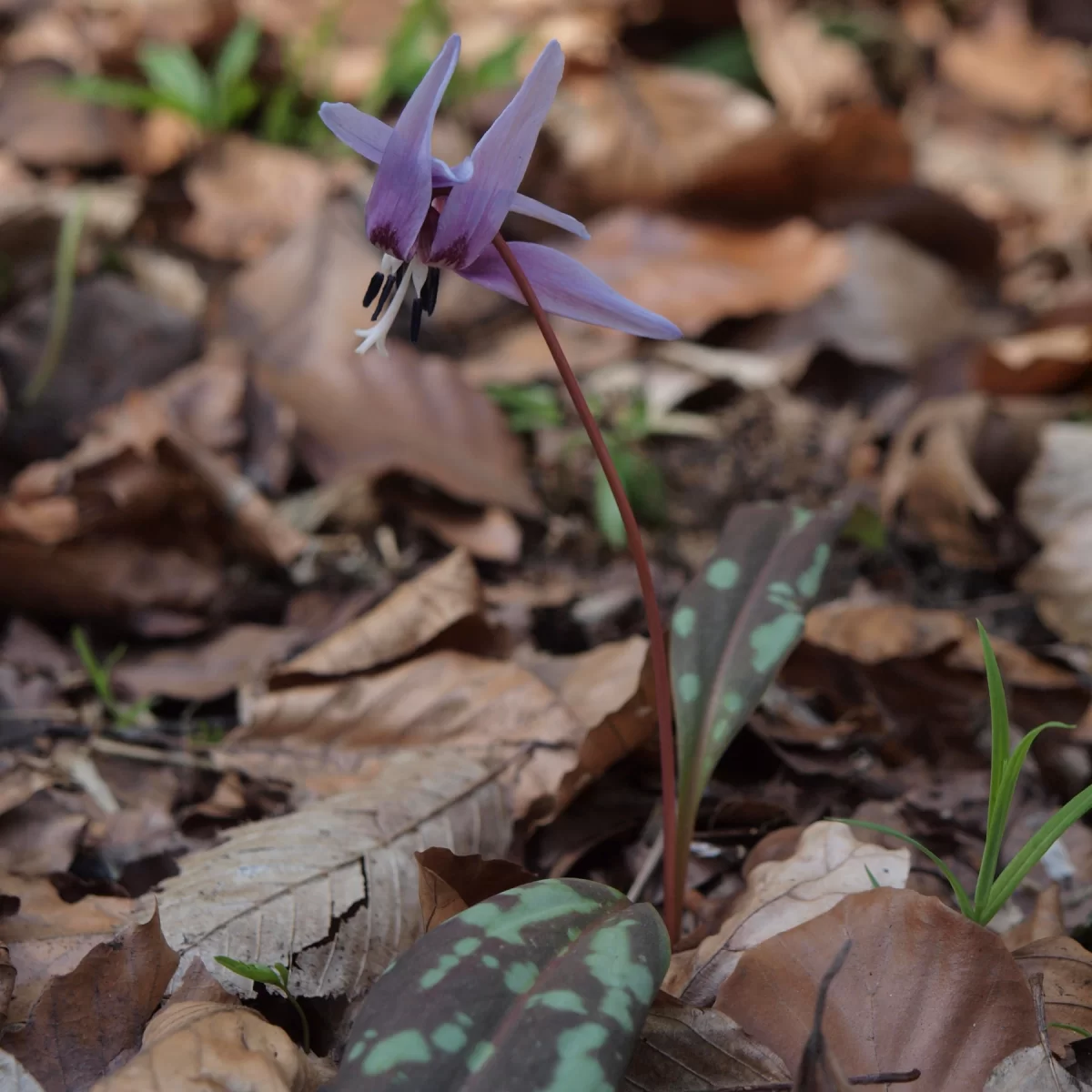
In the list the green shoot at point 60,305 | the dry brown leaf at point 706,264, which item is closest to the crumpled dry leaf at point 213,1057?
the green shoot at point 60,305

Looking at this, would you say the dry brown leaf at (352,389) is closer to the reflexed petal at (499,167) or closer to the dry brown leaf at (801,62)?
the reflexed petal at (499,167)

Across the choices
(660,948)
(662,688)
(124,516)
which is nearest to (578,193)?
(124,516)

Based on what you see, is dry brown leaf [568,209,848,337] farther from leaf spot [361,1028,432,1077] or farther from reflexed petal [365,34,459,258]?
leaf spot [361,1028,432,1077]

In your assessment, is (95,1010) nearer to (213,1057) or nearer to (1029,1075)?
(213,1057)

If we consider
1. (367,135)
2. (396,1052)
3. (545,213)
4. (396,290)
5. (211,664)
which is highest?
(367,135)

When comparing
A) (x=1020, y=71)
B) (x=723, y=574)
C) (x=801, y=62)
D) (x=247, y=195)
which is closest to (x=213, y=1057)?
(x=723, y=574)

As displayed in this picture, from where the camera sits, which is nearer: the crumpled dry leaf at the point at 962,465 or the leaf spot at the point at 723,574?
the leaf spot at the point at 723,574
